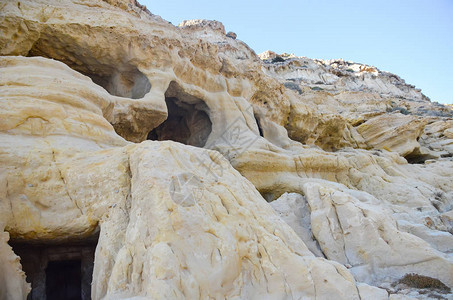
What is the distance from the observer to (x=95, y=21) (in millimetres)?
8367

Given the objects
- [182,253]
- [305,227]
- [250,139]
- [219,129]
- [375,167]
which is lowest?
[182,253]

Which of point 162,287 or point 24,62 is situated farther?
point 24,62

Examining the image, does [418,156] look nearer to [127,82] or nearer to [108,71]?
[127,82]

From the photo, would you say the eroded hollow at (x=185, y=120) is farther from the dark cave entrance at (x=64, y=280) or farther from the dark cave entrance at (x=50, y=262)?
the dark cave entrance at (x=50, y=262)

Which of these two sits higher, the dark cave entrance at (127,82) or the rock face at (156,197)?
the dark cave entrance at (127,82)

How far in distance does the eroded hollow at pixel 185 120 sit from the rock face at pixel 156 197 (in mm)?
312

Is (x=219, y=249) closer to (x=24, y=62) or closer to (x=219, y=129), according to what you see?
(x=24, y=62)

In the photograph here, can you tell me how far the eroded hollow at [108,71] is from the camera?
334 inches

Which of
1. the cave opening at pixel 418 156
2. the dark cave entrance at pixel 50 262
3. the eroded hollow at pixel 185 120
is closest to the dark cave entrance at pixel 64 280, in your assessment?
the dark cave entrance at pixel 50 262

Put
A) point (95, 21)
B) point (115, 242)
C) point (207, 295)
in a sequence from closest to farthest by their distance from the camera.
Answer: point (207, 295) < point (115, 242) < point (95, 21)

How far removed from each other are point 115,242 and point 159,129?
9.11 metres

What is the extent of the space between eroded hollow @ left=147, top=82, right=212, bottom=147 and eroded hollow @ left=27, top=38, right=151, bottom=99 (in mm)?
1119

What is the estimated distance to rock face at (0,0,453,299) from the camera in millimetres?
3326

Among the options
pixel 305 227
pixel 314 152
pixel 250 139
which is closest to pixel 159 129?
pixel 250 139
